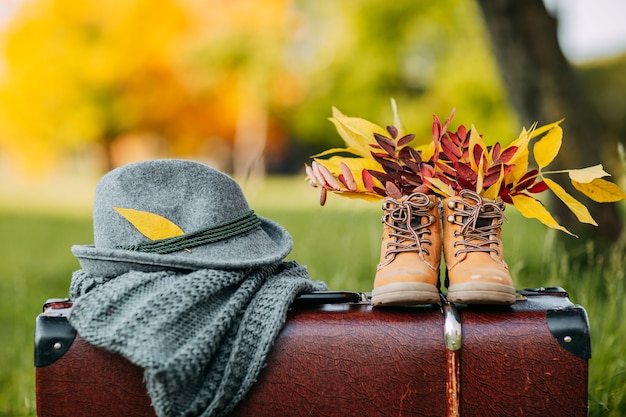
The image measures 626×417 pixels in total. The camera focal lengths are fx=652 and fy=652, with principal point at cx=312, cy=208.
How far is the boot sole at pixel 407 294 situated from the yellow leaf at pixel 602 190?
0.49 m

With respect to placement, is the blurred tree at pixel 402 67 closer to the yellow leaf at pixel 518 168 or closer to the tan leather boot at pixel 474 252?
the yellow leaf at pixel 518 168

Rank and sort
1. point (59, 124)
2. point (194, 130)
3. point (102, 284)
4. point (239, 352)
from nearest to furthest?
point (239, 352)
point (102, 284)
point (59, 124)
point (194, 130)

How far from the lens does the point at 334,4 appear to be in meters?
17.6

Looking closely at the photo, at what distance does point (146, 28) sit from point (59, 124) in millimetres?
3815

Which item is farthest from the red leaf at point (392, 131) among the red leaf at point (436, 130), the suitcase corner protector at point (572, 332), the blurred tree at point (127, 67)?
the blurred tree at point (127, 67)

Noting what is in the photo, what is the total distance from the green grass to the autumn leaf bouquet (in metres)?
0.59

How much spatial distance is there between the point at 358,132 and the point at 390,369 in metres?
0.67

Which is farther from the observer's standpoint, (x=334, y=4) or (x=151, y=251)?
(x=334, y=4)

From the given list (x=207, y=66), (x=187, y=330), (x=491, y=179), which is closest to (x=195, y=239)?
(x=187, y=330)

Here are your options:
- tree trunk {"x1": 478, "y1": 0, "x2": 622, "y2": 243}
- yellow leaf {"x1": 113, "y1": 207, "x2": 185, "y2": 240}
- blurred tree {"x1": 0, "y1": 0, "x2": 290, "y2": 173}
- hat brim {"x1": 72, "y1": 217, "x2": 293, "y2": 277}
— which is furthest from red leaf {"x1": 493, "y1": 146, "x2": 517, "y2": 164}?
blurred tree {"x1": 0, "y1": 0, "x2": 290, "y2": 173}

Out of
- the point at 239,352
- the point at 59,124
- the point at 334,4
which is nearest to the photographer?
the point at 239,352

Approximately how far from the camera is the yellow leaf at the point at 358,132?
6.01 feet

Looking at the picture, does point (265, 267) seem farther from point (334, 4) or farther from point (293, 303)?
point (334, 4)

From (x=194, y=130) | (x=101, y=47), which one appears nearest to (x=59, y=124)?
(x=101, y=47)
